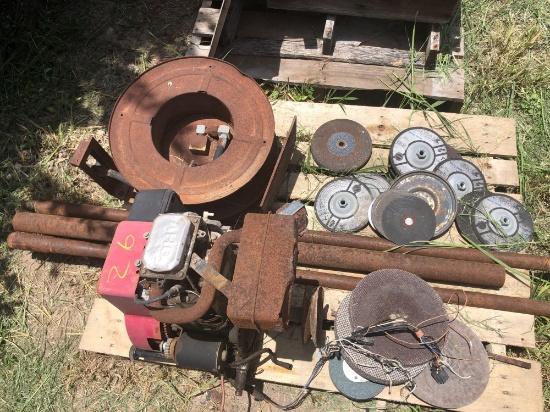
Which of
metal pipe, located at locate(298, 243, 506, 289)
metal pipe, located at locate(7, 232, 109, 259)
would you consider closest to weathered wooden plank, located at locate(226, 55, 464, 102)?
metal pipe, located at locate(298, 243, 506, 289)

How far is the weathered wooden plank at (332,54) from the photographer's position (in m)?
2.88

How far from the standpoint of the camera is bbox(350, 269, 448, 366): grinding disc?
1755 millimetres

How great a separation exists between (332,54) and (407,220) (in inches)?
50.5

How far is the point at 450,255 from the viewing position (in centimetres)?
232

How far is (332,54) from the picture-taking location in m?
2.90

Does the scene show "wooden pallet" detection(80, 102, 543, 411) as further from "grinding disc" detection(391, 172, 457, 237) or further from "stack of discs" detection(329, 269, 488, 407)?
"stack of discs" detection(329, 269, 488, 407)

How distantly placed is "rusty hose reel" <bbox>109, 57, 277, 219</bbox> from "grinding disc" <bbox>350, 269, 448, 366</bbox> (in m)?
0.82

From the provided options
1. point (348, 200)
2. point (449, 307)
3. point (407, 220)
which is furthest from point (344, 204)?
point (449, 307)

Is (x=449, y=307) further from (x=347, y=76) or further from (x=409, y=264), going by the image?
(x=347, y=76)

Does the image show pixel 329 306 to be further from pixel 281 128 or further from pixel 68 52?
pixel 68 52

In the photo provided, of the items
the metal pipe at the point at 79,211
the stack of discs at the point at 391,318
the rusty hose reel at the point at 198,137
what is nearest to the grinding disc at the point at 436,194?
the stack of discs at the point at 391,318

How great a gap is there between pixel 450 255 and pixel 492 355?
53 cm

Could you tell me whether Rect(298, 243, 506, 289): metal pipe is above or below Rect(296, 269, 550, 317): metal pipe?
above

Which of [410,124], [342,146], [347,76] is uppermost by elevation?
[347,76]
